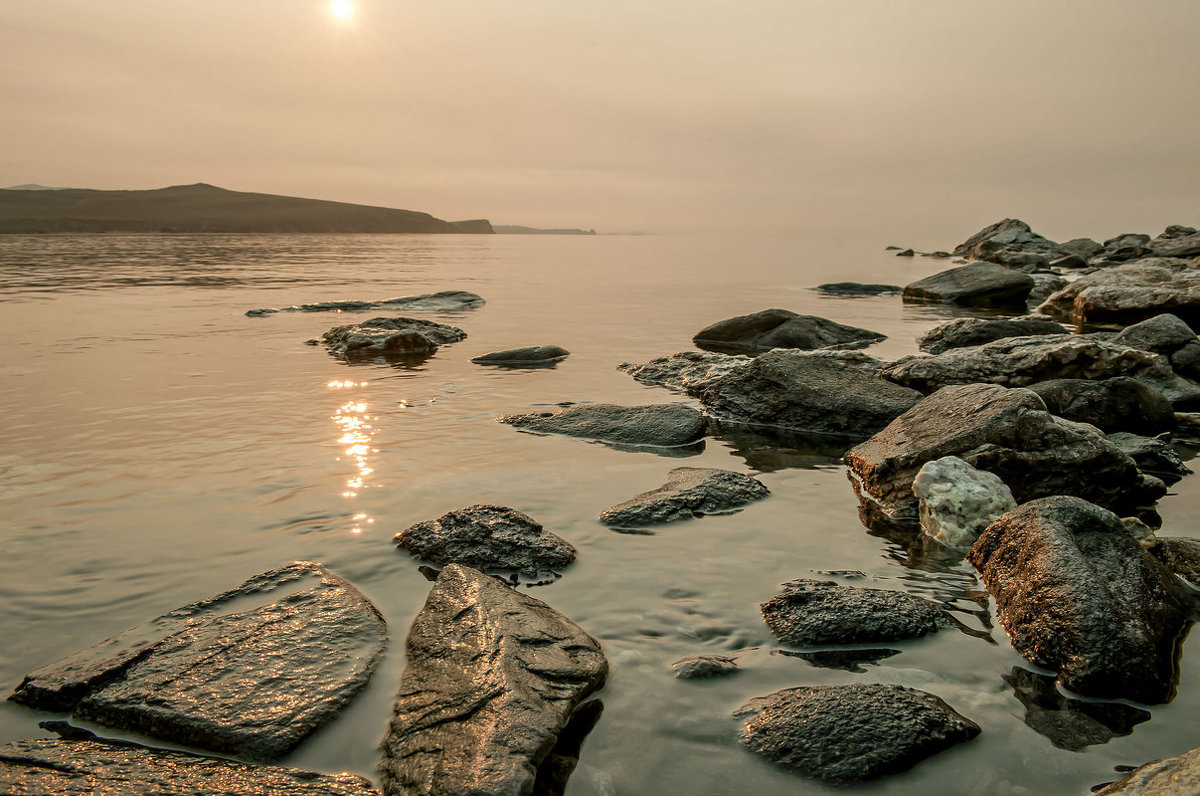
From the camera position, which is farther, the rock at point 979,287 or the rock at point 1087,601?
the rock at point 979,287

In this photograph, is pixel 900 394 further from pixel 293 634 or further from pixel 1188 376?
pixel 293 634

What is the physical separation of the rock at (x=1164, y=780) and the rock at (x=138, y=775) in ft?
9.94

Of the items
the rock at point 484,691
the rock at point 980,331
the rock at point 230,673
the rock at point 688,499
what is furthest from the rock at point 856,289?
the rock at point 230,673

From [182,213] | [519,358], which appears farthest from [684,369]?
[182,213]

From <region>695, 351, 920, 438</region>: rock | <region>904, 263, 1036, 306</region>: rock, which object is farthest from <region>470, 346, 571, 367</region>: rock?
<region>904, 263, 1036, 306</region>: rock

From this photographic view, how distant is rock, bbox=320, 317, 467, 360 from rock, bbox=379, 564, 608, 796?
11076 millimetres

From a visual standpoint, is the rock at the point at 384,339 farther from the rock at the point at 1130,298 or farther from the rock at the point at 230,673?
the rock at the point at 1130,298

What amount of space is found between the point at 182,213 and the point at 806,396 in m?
171

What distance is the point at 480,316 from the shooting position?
22484mm

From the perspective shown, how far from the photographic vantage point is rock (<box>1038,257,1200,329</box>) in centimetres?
1755

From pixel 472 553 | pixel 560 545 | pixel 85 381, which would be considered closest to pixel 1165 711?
pixel 560 545

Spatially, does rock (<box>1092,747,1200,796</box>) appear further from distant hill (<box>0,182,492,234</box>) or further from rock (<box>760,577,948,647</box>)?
distant hill (<box>0,182,492,234</box>)

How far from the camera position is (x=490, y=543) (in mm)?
5582

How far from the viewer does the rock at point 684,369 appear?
12.3 metres
